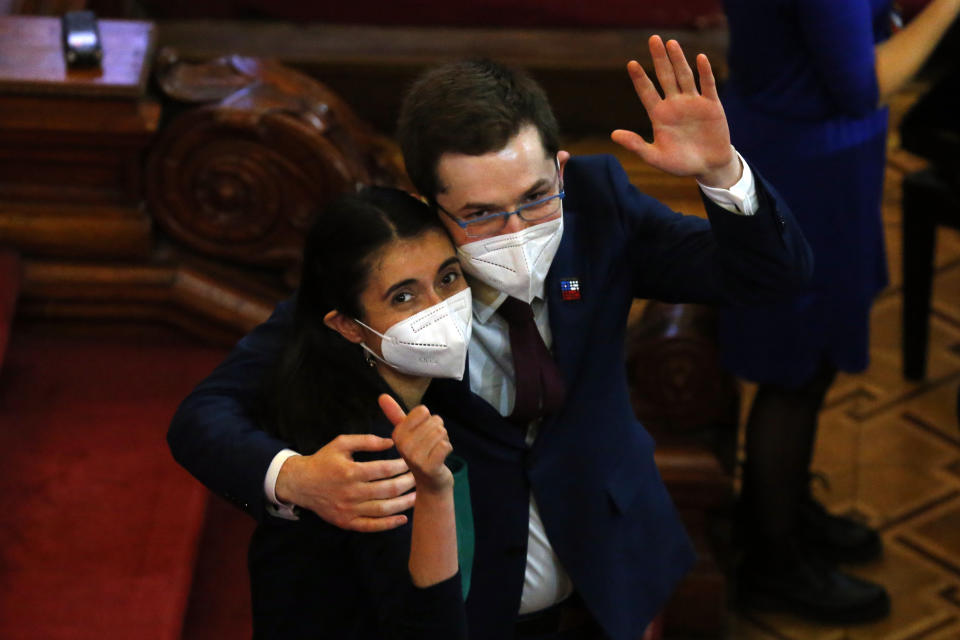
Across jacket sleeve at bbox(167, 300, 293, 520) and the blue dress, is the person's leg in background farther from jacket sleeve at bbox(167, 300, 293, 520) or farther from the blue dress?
jacket sleeve at bbox(167, 300, 293, 520)

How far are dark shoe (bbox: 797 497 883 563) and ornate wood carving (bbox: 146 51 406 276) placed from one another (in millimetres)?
1402

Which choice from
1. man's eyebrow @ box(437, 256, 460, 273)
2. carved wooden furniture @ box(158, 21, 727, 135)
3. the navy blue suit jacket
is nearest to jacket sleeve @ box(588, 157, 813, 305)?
the navy blue suit jacket

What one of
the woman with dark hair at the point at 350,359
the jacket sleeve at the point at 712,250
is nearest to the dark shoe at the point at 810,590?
the jacket sleeve at the point at 712,250

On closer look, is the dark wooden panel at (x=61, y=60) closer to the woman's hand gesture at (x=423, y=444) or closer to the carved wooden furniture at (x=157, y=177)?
the carved wooden furniture at (x=157, y=177)

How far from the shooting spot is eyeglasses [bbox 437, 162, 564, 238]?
65.7 inches

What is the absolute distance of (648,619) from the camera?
2008 mm

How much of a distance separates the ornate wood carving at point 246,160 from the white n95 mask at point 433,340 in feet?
3.83

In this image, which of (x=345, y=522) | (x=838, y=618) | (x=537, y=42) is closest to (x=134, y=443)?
(x=345, y=522)

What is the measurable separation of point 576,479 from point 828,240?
114 cm

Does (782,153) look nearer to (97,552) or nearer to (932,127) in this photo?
(932,127)

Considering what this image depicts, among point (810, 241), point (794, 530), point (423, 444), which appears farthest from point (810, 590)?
point (423, 444)

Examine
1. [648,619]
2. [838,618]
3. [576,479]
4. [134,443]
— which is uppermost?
[576,479]

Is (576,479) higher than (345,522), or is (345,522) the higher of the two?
(345,522)

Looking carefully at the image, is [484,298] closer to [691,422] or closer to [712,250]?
[712,250]
